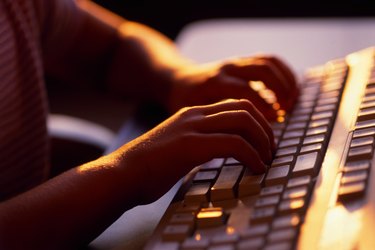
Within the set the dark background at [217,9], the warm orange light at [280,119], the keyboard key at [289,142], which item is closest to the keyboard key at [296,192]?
the keyboard key at [289,142]

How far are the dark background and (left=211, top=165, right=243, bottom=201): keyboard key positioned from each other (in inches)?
45.3

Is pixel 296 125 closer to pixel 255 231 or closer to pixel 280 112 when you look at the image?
pixel 280 112

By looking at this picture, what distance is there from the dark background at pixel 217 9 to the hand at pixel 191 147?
3.75 feet

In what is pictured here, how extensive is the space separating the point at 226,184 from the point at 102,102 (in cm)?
185

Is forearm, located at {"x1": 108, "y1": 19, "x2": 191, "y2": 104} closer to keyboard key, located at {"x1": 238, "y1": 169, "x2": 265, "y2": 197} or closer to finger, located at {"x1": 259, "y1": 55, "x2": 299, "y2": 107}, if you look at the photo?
finger, located at {"x1": 259, "y1": 55, "x2": 299, "y2": 107}

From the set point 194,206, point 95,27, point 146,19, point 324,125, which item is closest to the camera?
point 194,206

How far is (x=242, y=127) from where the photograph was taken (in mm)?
552

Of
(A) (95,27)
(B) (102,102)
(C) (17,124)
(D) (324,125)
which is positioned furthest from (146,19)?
(D) (324,125)

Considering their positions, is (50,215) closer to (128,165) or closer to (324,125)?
(128,165)

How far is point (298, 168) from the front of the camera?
52cm

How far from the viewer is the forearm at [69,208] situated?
0.51 meters

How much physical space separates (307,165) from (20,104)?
0.42 m

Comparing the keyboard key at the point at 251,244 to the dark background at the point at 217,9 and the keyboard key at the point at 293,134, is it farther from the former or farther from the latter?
the dark background at the point at 217,9

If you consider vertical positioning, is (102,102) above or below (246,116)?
above
